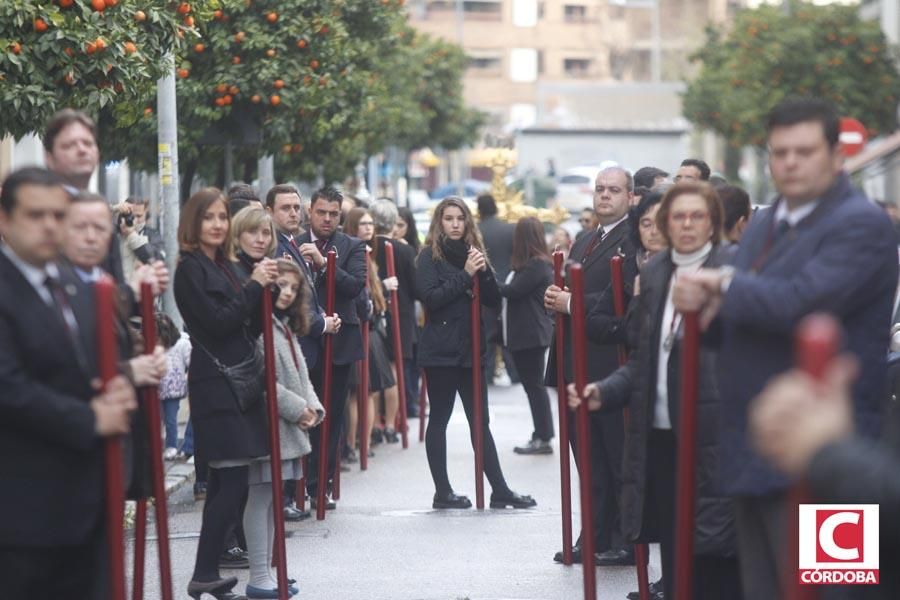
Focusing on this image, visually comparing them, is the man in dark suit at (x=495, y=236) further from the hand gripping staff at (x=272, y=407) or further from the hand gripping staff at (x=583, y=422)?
the hand gripping staff at (x=583, y=422)

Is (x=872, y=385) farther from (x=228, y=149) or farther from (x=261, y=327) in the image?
(x=228, y=149)

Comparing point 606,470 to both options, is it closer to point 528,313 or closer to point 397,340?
point 528,313

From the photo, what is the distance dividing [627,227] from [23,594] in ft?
16.0

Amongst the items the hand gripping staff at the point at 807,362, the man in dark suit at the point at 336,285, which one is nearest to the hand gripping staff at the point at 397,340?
the man in dark suit at the point at 336,285

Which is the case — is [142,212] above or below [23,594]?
above

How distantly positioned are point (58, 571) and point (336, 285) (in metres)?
6.28

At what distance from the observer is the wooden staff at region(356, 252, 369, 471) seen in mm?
13352

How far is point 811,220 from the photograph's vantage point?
18.7ft

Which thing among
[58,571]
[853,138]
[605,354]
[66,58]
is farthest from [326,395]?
[853,138]

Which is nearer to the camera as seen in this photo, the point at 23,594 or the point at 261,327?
the point at 23,594

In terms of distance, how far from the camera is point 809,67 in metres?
39.9

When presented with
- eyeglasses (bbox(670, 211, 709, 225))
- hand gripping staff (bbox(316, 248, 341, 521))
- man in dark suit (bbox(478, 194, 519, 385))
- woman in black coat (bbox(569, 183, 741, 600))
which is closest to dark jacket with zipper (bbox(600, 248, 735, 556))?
woman in black coat (bbox(569, 183, 741, 600))

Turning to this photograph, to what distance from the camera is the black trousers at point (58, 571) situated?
5660mm

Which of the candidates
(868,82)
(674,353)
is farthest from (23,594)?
(868,82)
